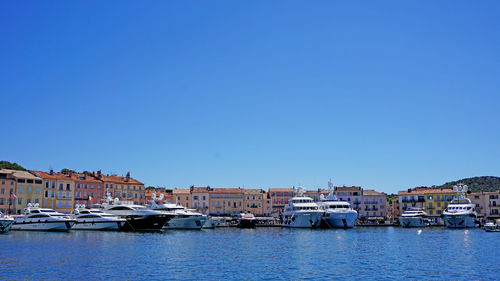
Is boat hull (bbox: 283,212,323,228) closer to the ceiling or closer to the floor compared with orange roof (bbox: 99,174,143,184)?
closer to the floor

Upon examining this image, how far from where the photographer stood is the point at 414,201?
135m

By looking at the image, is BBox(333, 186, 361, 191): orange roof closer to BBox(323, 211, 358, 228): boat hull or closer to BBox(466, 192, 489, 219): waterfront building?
BBox(466, 192, 489, 219): waterfront building

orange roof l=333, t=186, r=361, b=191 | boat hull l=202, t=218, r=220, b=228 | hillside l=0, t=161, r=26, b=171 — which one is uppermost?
hillside l=0, t=161, r=26, b=171

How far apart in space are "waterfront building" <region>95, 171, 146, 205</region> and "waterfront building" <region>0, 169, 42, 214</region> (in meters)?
18.1

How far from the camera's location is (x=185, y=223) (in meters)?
93.2

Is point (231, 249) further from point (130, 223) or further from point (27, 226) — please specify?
point (27, 226)

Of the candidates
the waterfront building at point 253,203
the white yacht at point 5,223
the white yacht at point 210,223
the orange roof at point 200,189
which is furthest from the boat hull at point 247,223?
the white yacht at point 5,223

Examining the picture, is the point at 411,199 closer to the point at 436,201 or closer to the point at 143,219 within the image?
the point at 436,201

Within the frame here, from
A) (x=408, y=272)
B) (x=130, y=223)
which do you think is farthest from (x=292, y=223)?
(x=408, y=272)

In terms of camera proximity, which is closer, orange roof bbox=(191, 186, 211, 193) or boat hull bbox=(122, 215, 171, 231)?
boat hull bbox=(122, 215, 171, 231)

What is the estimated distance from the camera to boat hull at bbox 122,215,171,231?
8106cm

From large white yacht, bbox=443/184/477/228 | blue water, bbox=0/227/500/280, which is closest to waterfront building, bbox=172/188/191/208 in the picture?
large white yacht, bbox=443/184/477/228

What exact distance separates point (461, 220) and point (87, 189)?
301 feet

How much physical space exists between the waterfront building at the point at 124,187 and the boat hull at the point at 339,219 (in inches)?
2212
